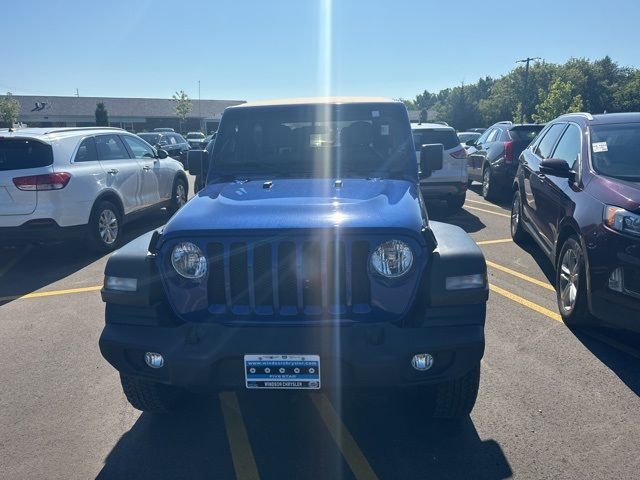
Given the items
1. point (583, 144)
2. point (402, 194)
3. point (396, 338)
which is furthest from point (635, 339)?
point (396, 338)

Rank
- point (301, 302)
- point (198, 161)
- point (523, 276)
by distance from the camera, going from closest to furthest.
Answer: point (301, 302) < point (198, 161) < point (523, 276)

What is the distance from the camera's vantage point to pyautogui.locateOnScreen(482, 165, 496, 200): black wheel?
1189 centimetres

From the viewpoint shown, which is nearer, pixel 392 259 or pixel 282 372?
pixel 282 372

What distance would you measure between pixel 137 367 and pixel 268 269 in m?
0.90

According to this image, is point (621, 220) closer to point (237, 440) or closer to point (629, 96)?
point (237, 440)

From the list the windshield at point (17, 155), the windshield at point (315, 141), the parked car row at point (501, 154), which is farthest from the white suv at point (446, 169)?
the windshield at point (17, 155)

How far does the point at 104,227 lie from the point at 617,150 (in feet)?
21.3

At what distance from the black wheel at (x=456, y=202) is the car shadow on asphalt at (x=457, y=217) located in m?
0.08

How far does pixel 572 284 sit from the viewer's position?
4699 mm

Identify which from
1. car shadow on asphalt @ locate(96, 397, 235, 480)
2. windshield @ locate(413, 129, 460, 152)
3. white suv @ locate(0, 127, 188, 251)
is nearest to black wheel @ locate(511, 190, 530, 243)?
windshield @ locate(413, 129, 460, 152)

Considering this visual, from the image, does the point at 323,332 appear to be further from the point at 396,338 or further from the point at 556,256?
the point at 556,256

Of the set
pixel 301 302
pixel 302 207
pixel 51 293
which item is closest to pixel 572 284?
pixel 302 207

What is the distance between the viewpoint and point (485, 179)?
12.4 m

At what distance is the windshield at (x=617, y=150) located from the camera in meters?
4.69
